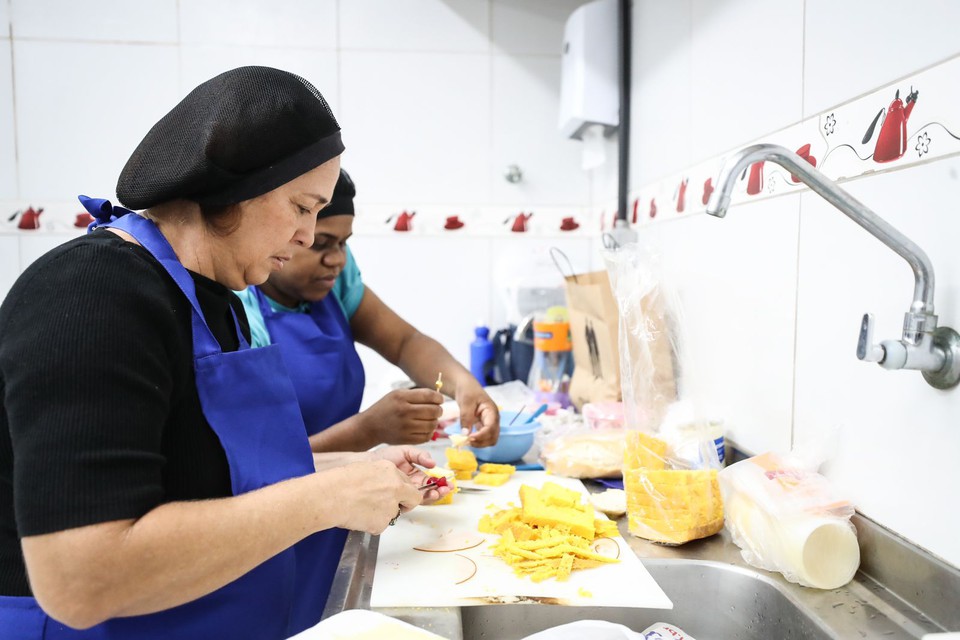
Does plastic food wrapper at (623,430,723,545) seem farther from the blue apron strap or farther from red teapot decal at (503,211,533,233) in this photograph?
red teapot decal at (503,211,533,233)

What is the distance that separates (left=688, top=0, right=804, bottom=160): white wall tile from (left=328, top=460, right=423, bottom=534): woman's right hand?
882mm

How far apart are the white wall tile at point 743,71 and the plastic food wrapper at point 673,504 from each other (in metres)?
0.63

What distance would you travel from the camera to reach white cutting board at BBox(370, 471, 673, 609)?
34.6 inches

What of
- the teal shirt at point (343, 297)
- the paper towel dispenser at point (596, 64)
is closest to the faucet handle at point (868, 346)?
the teal shirt at point (343, 297)

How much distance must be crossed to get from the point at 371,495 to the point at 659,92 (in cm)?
141

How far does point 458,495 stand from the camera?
1.28 m

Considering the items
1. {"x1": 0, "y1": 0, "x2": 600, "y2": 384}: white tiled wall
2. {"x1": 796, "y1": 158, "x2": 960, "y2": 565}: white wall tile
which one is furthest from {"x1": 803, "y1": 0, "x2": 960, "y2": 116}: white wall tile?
{"x1": 0, "y1": 0, "x2": 600, "y2": 384}: white tiled wall

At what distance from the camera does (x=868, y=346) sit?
2.47 feet

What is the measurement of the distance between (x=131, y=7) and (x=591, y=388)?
2150mm

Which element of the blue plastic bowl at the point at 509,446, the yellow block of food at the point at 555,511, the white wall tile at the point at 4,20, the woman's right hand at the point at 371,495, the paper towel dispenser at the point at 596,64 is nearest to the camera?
the woman's right hand at the point at 371,495

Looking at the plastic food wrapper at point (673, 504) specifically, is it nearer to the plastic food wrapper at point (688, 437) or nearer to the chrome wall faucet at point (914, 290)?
the plastic food wrapper at point (688, 437)

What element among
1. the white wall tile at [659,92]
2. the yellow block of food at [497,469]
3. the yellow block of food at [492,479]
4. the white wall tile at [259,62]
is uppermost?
the white wall tile at [259,62]

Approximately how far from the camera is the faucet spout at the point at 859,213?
75 centimetres

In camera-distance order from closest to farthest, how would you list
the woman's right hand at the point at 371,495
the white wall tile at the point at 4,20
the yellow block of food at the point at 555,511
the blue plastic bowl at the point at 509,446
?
the woman's right hand at the point at 371,495 → the yellow block of food at the point at 555,511 → the blue plastic bowl at the point at 509,446 → the white wall tile at the point at 4,20
